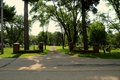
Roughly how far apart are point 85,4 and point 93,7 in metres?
2.11

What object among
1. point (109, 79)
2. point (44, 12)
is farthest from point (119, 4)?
point (109, 79)

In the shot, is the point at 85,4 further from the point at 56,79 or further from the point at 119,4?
the point at 56,79

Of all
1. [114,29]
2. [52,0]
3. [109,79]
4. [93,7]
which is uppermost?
[52,0]

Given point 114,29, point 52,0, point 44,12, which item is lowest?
point 114,29

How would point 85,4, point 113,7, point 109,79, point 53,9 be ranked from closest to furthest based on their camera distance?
point 109,79
point 85,4
point 113,7
point 53,9

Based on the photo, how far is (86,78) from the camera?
4.22 meters

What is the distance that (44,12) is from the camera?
25234mm

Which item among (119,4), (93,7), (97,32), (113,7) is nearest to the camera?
(93,7)

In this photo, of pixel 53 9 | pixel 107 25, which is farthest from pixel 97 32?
pixel 53 9

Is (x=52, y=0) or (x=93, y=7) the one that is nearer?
(x=93, y=7)

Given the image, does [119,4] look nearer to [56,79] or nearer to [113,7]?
[113,7]

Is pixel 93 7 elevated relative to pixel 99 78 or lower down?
elevated

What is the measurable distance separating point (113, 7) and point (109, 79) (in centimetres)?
2053

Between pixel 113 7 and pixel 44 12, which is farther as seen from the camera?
pixel 44 12
